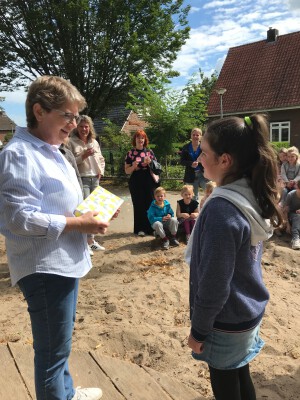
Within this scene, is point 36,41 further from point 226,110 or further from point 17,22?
point 226,110

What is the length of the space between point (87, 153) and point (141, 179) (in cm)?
134

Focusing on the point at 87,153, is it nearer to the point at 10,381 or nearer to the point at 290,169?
the point at 10,381

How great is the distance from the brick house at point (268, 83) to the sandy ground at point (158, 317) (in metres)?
18.6

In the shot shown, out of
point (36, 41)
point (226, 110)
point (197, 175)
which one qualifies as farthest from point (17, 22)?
point (226, 110)

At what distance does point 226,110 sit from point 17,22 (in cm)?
1414

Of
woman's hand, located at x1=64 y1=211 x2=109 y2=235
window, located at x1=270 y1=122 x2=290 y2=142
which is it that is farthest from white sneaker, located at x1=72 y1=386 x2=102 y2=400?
window, located at x1=270 y1=122 x2=290 y2=142

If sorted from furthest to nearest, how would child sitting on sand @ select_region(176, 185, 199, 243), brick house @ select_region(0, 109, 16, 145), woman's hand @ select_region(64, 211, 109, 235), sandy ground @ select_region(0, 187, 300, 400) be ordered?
brick house @ select_region(0, 109, 16, 145) < child sitting on sand @ select_region(176, 185, 199, 243) < sandy ground @ select_region(0, 187, 300, 400) < woman's hand @ select_region(64, 211, 109, 235)

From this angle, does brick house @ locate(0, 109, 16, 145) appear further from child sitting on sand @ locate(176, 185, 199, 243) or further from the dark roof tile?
child sitting on sand @ locate(176, 185, 199, 243)

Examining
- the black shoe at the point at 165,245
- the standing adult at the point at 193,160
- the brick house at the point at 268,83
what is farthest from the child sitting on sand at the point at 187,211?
the brick house at the point at 268,83

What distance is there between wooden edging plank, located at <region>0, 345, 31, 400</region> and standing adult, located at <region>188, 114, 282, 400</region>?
4.58 feet

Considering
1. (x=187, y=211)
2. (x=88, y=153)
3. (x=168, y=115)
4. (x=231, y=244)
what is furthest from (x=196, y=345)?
(x=168, y=115)

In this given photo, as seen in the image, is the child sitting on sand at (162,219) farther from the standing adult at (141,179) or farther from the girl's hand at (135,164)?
the girl's hand at (135,164)

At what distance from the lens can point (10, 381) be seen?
2.50 m

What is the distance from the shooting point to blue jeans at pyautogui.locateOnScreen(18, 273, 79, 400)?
5.71 feet
